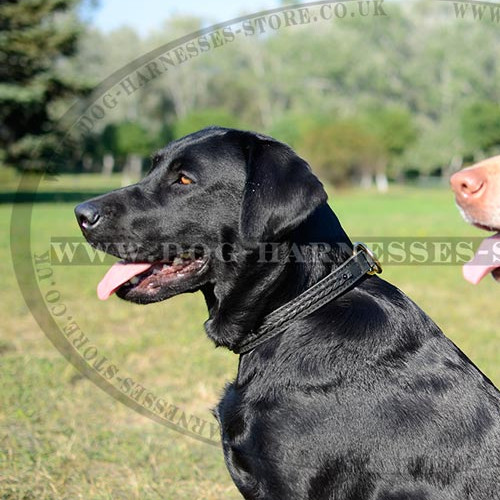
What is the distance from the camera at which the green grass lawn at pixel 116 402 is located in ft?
12.3

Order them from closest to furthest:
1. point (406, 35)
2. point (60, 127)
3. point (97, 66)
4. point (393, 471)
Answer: point (393, 471) → point (60, 127) → point (97, 66) → point (406, 35)

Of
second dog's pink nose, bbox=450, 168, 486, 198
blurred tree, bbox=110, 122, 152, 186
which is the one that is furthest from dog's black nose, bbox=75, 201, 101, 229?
blurred tree, bbox=110, 122, 152, 186

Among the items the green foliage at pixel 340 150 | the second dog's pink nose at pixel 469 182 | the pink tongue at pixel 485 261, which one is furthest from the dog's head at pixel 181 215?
the green foliage at pixel 340 150

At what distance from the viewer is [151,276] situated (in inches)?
119

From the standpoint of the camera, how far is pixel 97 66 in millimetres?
53094

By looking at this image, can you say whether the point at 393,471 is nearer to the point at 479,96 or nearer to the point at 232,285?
the point at 232,285

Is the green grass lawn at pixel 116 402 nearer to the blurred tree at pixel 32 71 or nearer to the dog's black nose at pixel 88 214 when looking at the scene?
the dog's black nose at pixel 88 214

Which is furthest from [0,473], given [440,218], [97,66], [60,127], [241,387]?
[97,66]

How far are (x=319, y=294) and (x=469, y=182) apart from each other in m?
0.69

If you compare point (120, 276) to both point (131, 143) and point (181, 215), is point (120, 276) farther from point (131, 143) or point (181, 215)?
point (131, 143)

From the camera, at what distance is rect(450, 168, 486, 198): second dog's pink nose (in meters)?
2.56

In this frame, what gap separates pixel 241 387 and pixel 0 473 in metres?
1.76

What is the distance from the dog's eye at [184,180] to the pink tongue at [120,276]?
0.38 metres

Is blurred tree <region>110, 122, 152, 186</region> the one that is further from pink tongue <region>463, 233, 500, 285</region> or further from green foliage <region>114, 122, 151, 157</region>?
pink tongue <region>463, 233, 500, 285</region>
